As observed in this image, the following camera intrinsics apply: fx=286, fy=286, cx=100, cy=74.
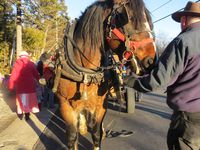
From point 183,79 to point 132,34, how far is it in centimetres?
68

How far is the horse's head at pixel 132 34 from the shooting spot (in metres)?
2.63

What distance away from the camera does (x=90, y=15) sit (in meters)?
3.25

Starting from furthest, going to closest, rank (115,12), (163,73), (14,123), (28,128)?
(14,123) → (28,128) → (115,12) → (163,73)

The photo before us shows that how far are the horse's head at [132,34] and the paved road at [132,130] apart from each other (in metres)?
2.36

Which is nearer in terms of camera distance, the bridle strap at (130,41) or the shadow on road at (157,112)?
the bridle strap at (130,41)

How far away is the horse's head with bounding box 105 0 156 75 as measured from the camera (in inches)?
104

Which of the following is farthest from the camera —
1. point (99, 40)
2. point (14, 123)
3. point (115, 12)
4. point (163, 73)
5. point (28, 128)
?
point (14, 123)

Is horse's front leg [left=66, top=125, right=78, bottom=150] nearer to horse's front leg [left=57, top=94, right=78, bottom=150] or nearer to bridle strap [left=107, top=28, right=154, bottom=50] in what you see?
horse's front leg [left=57, top=94, right=78, bottom=150]

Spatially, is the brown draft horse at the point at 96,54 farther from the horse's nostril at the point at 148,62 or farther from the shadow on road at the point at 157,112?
the shadow on road at the point at 157,112

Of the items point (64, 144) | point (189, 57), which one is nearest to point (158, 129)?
point (64, 144)

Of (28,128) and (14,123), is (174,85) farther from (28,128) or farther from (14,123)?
(14,123)

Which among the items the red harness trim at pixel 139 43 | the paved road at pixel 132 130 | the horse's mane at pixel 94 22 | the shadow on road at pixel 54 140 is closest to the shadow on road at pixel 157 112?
the paved road at pixel 132 130

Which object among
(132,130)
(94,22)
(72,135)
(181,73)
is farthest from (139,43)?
(132,130)

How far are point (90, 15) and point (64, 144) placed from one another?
2.54 meters
